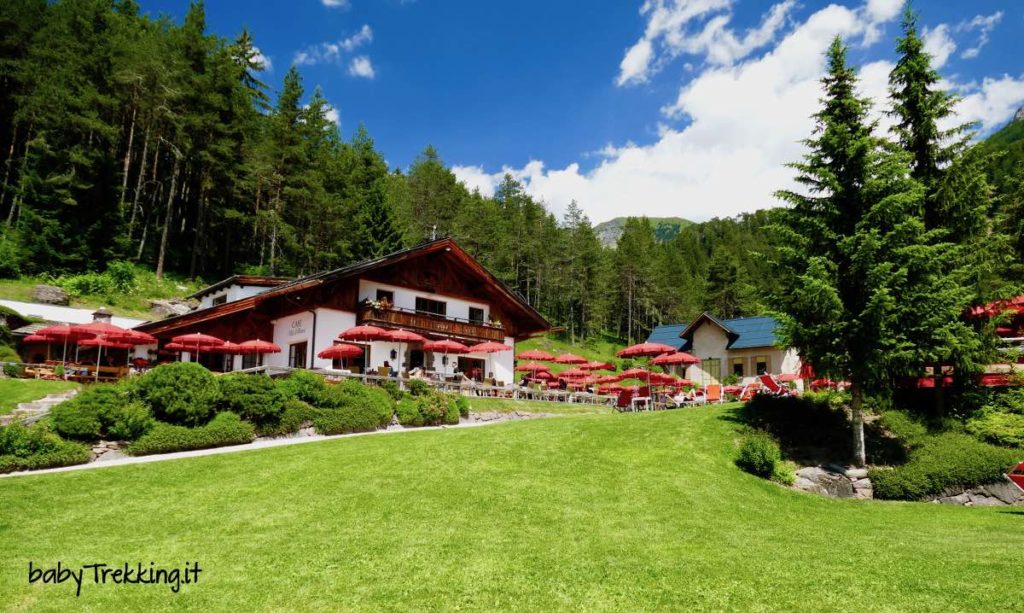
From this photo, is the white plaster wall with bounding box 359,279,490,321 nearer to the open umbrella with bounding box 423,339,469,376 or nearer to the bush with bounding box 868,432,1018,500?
the open umbrella with bounding box 423,339,469,376

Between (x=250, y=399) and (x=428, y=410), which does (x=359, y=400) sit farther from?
(x=250, y=399)

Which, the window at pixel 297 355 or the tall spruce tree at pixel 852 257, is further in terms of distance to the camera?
the window at pixel 297 355

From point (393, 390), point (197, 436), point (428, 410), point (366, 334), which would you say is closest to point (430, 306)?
point (366, 334)

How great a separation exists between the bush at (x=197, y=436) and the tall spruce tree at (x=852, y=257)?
588 inches

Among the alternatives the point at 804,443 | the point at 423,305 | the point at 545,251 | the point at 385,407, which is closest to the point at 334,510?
the point at 385,407

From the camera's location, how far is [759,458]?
1362 centimetres

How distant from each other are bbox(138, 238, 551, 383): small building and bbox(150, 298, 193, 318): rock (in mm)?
4739

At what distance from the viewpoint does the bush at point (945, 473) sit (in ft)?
43.8

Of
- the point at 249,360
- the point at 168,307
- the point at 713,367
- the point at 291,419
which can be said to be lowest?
the point at 291,419

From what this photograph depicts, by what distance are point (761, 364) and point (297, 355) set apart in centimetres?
3125

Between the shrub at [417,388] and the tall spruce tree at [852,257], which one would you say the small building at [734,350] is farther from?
the shrub at [417,388]

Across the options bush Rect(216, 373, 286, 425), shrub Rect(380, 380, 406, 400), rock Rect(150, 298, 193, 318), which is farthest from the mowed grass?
rock Rect(150, 298, 193, 318)

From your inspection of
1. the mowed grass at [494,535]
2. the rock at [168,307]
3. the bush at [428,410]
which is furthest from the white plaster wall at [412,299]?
the rock at [168,307]

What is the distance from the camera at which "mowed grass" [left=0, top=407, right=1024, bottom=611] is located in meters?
6.40
